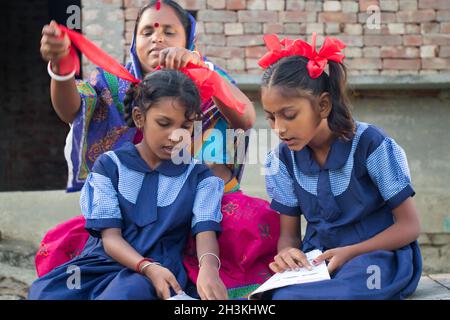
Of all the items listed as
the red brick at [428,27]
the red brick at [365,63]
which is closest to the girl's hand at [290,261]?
the red brick at [365,63]

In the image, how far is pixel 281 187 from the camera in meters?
3.09

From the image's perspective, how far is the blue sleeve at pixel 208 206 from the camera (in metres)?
2.96

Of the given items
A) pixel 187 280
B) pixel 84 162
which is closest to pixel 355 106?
pixel 84 162

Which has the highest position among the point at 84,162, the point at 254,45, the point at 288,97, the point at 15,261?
the point at 254,45

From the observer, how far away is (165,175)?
305 cm

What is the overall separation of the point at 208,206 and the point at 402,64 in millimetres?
4257

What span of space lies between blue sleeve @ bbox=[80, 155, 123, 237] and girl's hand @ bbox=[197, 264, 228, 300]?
0.41m

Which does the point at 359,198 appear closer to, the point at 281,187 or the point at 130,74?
the point at 281,187

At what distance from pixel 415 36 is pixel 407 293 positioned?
14.5 ft

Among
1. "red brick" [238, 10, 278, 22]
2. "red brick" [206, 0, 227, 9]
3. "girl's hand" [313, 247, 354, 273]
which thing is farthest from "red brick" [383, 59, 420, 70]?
"girl's hand" [313, 247, 354, 273]

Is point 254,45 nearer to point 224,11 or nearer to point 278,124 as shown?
point 224,11

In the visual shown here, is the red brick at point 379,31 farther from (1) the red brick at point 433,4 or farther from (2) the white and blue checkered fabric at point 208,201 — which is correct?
(2) the white and blue checkered fabric at point 208,201

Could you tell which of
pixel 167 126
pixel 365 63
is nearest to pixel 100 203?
pixel 167 126

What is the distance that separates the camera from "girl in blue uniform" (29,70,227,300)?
283 centimetres
